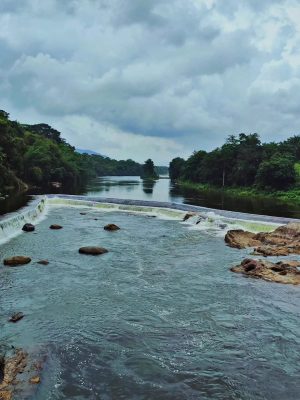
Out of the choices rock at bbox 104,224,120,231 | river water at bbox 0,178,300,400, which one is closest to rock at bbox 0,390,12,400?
river water at bbox 0,178,300,400

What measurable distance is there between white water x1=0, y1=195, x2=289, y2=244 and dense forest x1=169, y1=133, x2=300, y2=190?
76.1 ft

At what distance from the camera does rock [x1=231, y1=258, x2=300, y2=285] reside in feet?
42.1

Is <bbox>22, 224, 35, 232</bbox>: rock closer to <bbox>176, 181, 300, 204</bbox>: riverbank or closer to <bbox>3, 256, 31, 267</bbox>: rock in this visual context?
<bbox>3, 256, 31, 267</bbox>: rock

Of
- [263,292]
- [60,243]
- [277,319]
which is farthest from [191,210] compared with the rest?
[277,319]

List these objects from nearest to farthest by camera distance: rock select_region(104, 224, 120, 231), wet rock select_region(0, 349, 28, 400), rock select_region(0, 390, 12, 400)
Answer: rock select_region(0, 390, 12, 400) < wet rock select_region(0, 349, 28, 400) < rock select_region(104, 224, 120, 231)

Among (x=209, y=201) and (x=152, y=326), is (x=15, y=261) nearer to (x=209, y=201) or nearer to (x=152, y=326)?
(x=152, y=326)

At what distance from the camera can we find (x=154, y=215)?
2897 centimetres

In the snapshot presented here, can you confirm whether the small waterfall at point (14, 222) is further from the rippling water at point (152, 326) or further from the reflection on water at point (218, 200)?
the reflection on water at point (218, 200)

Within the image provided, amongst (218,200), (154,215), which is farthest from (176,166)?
(154,215)

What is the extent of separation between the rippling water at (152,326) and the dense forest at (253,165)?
35510 mm

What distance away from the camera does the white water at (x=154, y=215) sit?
21562 millimetres

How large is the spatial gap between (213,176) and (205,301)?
2271 inches

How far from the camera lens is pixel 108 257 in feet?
51.5

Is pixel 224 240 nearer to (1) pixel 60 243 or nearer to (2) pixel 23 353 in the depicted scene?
(1) pixel 60 243
